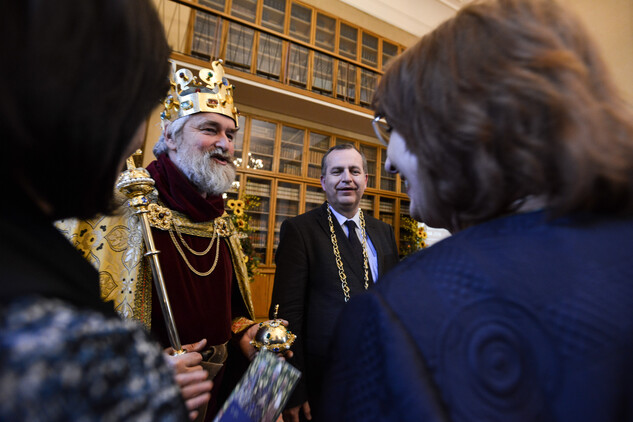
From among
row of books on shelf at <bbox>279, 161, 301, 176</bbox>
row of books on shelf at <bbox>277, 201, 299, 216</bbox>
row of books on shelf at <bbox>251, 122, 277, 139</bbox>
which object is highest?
row of books on shelf at <bbox>251, 122, 277, 139</bbox>

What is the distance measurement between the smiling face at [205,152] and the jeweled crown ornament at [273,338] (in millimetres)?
861

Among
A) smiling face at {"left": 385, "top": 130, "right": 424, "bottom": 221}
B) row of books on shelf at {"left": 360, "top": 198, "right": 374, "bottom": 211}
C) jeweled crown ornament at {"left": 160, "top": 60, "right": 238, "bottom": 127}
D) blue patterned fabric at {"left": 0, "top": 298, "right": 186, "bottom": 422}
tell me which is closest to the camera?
blue patterned fabric at {"left": 0, "top": 298, "right": 186, "bottom": 422}

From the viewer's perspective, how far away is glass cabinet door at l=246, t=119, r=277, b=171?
6.59 meters

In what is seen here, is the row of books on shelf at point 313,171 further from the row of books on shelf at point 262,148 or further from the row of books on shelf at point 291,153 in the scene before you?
the row of books on shelf at point 262,148

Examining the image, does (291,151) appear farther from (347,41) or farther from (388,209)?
(347,41)

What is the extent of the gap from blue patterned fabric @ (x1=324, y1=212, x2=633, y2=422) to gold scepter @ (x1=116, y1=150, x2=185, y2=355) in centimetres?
79

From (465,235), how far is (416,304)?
138mm

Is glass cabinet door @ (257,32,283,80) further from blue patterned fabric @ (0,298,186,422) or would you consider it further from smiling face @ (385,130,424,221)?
blue patterned fabric @ (0,298,186,422)

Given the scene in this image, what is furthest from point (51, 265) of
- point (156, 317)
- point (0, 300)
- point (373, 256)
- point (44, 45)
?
point (373, 256)

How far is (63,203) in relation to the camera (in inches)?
16.2

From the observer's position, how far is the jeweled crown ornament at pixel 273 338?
1044 millimetres

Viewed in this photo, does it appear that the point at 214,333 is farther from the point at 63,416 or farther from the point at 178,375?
the point at 63,416

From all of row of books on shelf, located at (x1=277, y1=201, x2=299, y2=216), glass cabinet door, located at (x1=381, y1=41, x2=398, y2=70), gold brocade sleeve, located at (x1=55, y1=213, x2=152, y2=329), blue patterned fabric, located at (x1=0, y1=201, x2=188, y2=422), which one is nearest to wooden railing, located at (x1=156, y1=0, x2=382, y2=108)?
glass cabinet door, located at (x1=381, y1=41, x2=398, y2=70)

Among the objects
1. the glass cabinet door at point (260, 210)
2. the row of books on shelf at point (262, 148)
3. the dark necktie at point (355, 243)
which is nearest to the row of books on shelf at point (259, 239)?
the glass cabinet door at point (260, 210)
